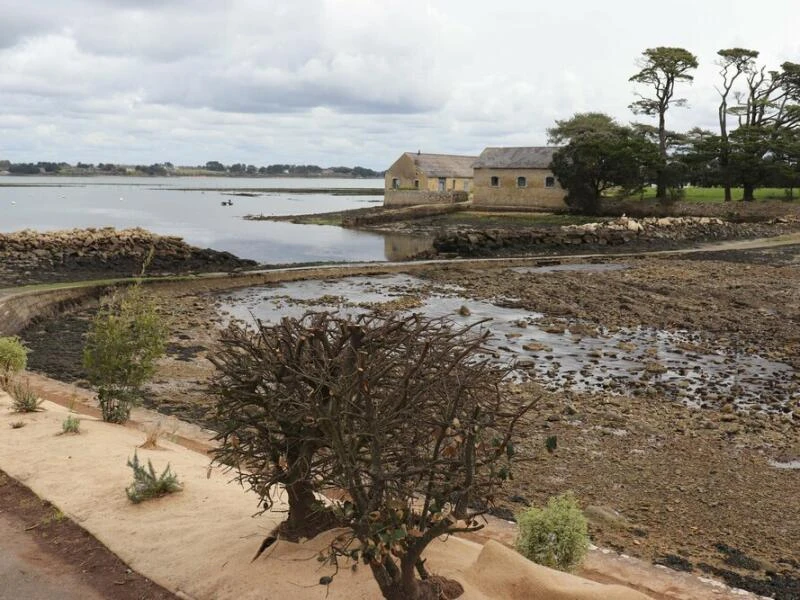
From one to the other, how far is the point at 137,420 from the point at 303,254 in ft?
122

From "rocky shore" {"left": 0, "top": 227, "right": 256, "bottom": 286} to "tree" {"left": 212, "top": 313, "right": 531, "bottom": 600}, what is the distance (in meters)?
24.2

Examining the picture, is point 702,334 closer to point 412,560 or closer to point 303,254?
point 412,560

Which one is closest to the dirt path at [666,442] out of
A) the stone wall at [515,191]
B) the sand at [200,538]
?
the sand at [200,538]

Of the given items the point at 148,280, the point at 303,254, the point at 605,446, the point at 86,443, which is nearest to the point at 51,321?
the point at 148,280

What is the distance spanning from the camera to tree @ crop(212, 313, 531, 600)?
4582 millimetres

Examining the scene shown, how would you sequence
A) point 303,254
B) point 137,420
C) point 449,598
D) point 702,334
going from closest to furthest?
point 449,598 → point 137,420 → point 702,334 → point 303,254

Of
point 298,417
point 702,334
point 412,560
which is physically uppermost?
point 298,417

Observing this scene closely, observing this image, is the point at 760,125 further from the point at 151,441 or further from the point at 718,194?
A: the point at 151,441

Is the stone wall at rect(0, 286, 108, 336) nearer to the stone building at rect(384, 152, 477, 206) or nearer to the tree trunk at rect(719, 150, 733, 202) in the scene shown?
the tree trunk at rect(719, 150, 733, 202)

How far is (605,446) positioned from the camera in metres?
11.0

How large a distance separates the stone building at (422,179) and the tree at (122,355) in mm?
68729

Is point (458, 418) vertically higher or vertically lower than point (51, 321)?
higher

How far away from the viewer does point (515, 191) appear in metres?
68.9

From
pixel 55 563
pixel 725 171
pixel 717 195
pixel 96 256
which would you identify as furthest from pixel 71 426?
pixel 717 195
